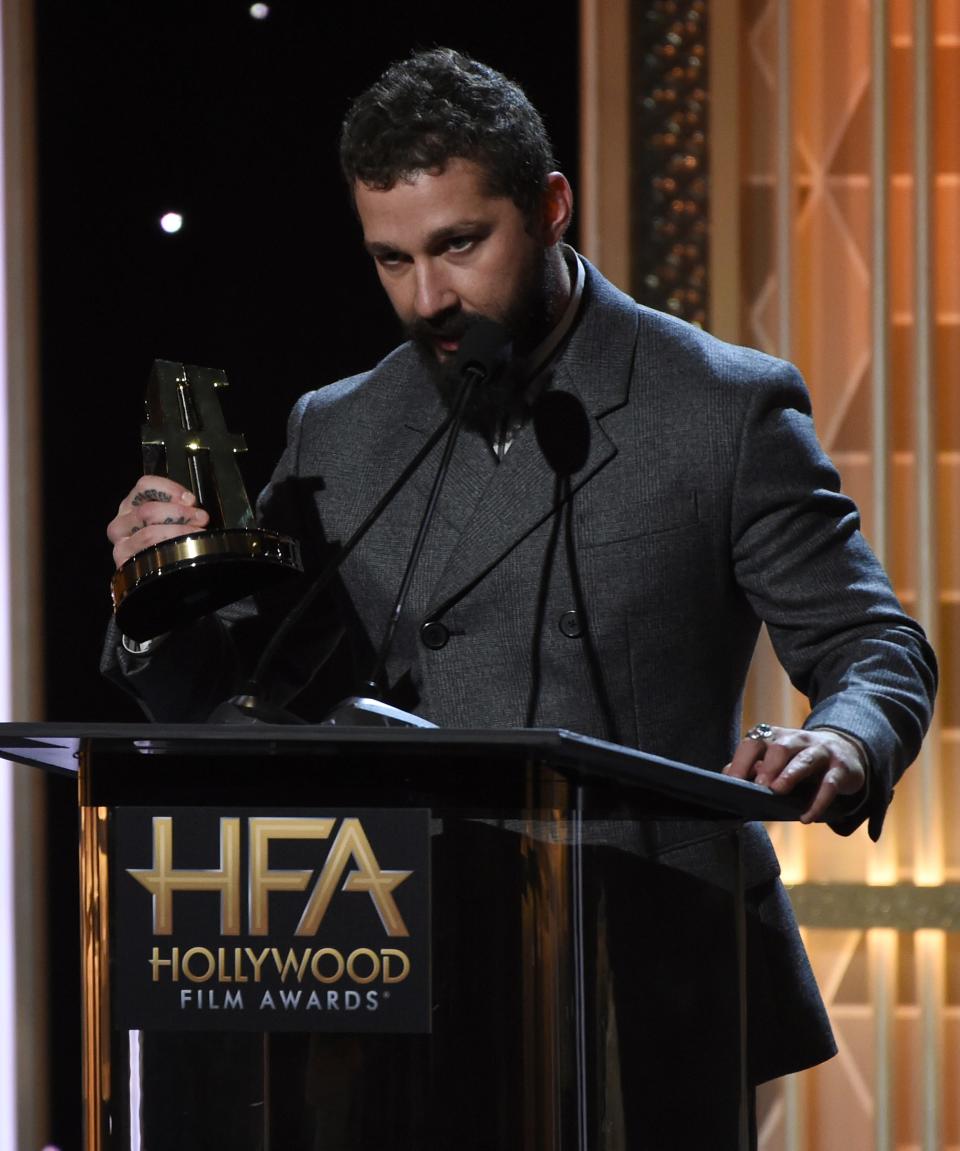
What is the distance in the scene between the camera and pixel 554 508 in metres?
1.32

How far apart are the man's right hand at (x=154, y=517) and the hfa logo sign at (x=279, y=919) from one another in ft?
0.99

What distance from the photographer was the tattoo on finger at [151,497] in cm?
117

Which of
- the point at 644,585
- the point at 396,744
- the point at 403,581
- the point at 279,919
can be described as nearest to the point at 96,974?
the point at 279,919

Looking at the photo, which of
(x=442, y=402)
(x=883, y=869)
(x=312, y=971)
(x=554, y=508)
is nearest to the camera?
(x=312, y=971)

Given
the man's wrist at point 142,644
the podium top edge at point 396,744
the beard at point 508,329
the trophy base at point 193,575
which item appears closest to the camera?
the podium top edge at point 396,744

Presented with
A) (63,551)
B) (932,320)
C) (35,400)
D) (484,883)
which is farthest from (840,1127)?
(484,883)

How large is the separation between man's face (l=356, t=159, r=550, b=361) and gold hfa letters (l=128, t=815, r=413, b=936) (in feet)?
1.84

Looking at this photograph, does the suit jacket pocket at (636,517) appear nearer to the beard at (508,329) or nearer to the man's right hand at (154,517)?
the beard at (508,329)

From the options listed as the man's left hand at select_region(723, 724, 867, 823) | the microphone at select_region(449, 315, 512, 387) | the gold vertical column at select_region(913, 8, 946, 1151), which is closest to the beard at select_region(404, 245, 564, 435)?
the microphone at select_region(449, 315, 512, 387)

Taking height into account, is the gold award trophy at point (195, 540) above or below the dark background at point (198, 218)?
below

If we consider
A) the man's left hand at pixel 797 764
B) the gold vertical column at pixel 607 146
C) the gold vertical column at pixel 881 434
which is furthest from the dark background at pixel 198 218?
the man's left hand at pixel 797 764

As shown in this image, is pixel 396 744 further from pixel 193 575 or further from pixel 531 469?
pixel 531 469

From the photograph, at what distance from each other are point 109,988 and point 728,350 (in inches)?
30.8

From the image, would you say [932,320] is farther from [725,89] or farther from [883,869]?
[883,869]
